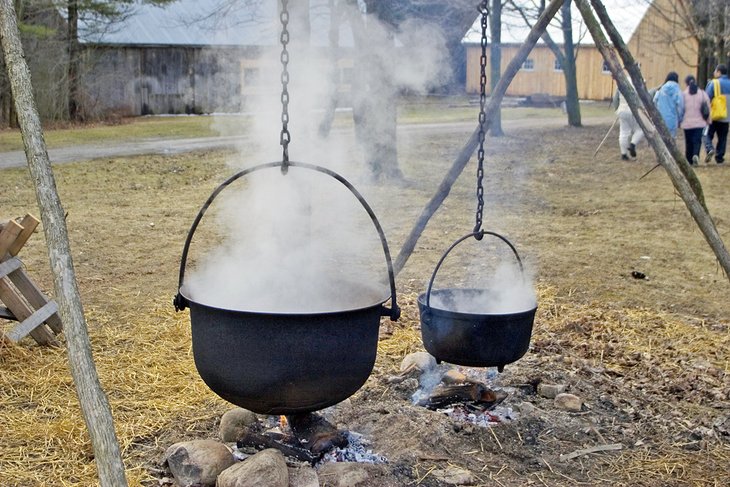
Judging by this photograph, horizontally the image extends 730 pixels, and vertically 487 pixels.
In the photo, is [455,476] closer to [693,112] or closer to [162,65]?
[693,112]

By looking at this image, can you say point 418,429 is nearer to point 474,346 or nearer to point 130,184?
point 474,346

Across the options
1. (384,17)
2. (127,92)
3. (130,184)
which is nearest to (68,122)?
(127,92)

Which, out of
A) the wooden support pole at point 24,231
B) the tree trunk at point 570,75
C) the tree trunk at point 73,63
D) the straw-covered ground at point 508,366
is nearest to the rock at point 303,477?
the straw-covered ground at point 508,366

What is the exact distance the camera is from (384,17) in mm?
10805

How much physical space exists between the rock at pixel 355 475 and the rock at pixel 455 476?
0.20 meters

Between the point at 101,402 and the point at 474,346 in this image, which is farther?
the point at 474,346

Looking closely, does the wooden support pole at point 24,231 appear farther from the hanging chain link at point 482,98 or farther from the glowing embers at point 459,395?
the hanging chain link at point 482,98

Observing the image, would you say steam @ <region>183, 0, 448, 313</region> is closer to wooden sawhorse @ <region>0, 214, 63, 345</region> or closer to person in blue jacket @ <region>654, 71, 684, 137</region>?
wooden sawhorse @ <region>0, 214, 63, 345</region>

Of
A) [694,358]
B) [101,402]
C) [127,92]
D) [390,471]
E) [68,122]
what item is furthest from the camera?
[127,92]

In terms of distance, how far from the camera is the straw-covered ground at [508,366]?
3.53 m

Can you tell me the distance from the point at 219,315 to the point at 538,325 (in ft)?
10.4

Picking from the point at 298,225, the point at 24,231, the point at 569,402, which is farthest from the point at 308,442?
the point at 298,225

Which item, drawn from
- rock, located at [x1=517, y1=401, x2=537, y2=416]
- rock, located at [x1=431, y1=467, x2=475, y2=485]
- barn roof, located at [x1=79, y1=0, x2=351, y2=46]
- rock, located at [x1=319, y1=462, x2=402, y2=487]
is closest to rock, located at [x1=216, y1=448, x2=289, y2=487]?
rock, located at [x1=319, y1=462, x2=402, y2=487]

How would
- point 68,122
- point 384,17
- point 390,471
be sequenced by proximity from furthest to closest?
point 68,122 < point 384,17 < point 390,471
